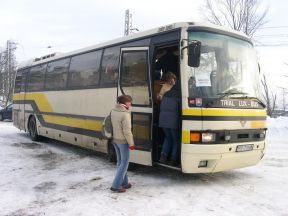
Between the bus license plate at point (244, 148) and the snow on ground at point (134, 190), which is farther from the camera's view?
the bus license plate at point (244, 148)

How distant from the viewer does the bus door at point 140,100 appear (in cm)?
853

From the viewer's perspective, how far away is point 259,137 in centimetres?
848

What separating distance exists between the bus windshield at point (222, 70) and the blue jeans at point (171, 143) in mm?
879

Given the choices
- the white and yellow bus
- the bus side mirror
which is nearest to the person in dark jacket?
the white and yellow bus

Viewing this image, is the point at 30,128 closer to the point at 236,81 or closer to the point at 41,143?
the point at 41,143

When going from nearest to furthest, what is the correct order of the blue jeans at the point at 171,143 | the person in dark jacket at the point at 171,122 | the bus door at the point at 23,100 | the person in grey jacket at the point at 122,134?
1. the person in grey jacket at the point at 122,134
2. the person in dark jacket at the point at 171,122
3. the blue jeans at the point at 171,143
4. the bus door at the point at 23,100

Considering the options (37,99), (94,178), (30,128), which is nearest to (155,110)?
(94,178)

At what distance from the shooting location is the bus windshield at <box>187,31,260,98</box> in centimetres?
774

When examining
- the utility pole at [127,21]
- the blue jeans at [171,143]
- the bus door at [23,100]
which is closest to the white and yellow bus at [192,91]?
the blue jeans at [171,143]

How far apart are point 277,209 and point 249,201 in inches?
20.9

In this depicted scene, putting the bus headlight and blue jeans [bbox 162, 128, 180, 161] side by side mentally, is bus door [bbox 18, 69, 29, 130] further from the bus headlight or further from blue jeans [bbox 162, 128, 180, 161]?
the bus headlight

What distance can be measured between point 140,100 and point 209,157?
206cm

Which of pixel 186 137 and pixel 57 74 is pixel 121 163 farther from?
pixel 57 74

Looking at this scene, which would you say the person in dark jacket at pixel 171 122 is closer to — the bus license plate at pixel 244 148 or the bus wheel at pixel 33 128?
the bus license plate at pixel 244 148
